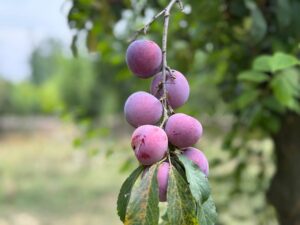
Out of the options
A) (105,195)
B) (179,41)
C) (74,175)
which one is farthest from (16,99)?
(179,41)

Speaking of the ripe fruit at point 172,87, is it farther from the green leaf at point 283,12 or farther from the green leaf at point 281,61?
the green leaf at point 283,12

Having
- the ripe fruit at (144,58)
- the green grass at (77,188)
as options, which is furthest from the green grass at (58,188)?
the ripe fruit at (144,58)

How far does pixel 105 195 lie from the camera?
22.1ft

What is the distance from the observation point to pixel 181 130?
19.5 inches

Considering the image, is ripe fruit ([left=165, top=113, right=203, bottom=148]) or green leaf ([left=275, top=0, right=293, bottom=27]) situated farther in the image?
green leaf ([left=275, top=0, right=293, bottom=27])

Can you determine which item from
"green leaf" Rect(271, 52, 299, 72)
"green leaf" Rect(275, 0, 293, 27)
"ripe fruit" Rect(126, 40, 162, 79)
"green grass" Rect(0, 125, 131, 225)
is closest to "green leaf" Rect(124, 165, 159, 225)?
"ripe fruit" Rect(126, 40, 162, 79)

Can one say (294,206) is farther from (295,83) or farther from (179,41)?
(179,41)

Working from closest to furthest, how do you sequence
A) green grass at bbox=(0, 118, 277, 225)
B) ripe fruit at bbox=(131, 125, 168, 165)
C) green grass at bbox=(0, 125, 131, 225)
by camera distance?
ripe fruit at bbox=(131, 125, 168, 165)
green grass at bbox=(0, 118, 277, 225)
green grass at bbox=(0, 125, 131, 225)

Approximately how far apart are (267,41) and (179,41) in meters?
0.39

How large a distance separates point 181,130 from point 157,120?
1.2 inches

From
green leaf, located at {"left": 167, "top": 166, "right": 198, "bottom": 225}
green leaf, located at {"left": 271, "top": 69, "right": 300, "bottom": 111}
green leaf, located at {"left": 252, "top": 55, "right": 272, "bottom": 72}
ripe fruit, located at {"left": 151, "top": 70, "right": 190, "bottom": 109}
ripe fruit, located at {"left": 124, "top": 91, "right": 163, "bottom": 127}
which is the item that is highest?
green leaf, located at {"left": 271, "top": 69, "right": 300, "bottom": 111}

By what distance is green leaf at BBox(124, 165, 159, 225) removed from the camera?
0.48m

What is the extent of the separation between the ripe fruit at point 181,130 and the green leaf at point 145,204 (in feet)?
0.14

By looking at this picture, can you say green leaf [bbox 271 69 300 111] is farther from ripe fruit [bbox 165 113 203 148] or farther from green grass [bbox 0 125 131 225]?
green grass [bbox 0 125 131 225]
